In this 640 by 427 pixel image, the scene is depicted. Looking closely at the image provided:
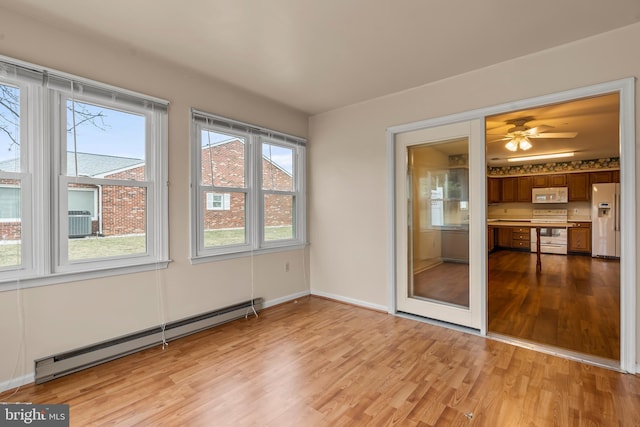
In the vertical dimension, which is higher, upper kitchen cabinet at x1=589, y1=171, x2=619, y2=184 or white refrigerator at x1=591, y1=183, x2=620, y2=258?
upper kitchen cabinet at x1=589, y1=171, x2=619, y2=184

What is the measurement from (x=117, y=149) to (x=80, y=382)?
1.89 meters

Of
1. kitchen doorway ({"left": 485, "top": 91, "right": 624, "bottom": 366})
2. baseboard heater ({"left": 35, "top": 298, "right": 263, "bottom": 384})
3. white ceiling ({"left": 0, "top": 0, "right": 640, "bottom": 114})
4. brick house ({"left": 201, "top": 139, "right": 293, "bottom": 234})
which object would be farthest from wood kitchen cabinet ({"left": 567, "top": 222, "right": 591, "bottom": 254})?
baseboard heater ({"left": 35, "top": 298, "right": 263, "bottom": 384})

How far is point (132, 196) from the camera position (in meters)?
2.77

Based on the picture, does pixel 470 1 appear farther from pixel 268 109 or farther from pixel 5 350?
pixel 5 350

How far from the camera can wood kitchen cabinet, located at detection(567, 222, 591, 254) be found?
25.3 feet

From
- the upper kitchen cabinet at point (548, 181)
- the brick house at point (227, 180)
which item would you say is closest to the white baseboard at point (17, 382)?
the brick house at point (227, 180)

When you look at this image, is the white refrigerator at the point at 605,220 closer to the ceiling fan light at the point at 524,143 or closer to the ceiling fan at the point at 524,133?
the ceiling fan at the point at 524,133

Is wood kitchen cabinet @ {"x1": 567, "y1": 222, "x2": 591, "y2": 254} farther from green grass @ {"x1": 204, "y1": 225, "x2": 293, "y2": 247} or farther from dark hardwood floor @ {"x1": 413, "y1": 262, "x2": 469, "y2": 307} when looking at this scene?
green grass @ {"x1": 204, "y1": 225, "x2": 293, "y2": 247}

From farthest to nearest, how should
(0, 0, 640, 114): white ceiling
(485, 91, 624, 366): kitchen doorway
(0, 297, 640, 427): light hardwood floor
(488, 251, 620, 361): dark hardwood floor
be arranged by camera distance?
(485, 91, 624, 366): kitchen doorway, (488, 251, 620, 361): dark hardwood floor, (0, 0, 640, 114): white ceiling, (0, 297, 640, 427): light hardwood floor

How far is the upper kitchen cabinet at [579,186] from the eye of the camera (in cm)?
787

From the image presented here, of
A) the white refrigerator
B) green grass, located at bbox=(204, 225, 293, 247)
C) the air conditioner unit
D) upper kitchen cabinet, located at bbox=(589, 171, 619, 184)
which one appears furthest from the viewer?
upper kitchen cabinet, located at bbox=(589, 171, 619, 184)

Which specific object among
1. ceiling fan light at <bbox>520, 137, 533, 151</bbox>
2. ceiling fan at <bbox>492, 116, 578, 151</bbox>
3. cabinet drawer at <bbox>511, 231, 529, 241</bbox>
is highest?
ceiling fan at <bbox>492, 116, 578, 151</bbox>

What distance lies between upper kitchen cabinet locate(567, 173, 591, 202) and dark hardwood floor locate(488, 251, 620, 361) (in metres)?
2.08

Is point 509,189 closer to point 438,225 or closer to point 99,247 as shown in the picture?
point 438,225
